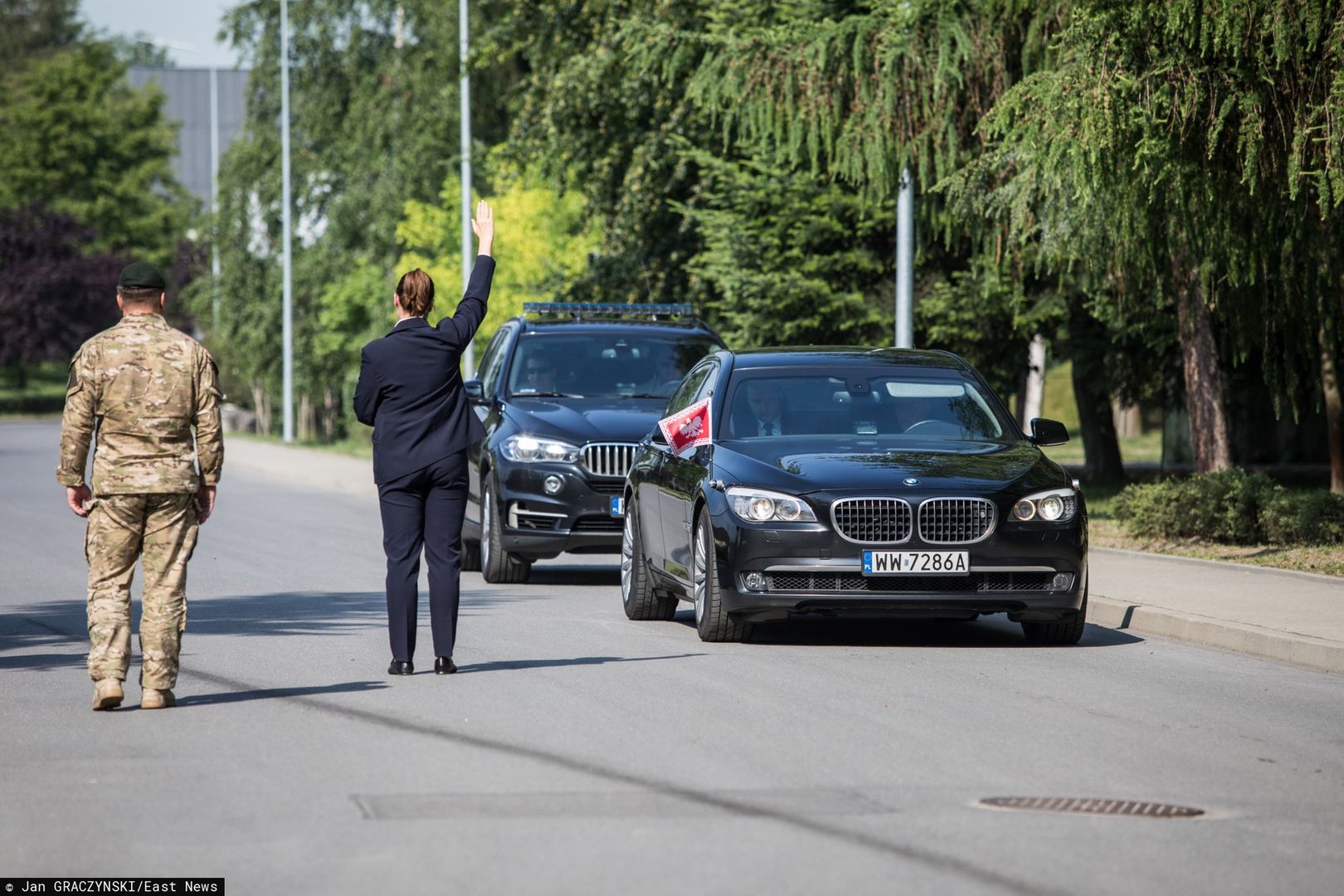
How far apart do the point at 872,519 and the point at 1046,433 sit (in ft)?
5.71

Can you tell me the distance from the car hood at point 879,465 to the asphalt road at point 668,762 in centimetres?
88

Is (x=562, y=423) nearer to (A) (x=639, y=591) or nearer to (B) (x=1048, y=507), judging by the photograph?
(A) (x=639, y=591)

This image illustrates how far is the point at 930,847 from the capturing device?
20.2ft

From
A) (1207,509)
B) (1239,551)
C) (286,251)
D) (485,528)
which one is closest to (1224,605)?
(1239,551)

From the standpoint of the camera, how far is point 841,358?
Answer: 1268 cm

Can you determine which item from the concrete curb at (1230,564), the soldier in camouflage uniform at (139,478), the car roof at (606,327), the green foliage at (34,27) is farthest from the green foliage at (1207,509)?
the green foliage at (34,27)

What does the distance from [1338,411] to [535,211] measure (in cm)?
2442

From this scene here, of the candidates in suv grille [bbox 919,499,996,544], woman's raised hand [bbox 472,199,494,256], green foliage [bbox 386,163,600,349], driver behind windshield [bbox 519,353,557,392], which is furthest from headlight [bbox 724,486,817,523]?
green foliage [bbox 386,163,600,349]

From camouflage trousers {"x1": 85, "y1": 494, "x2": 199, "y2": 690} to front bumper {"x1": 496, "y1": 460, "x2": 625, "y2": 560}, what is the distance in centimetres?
648

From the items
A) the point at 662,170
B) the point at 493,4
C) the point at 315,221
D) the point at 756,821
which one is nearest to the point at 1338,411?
the point at 662,170

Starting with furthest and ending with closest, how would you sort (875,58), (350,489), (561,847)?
(350,489) → (875,58) → (561,847)

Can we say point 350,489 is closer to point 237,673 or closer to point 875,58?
point 875,58

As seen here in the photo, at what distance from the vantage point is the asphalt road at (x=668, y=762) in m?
5.91

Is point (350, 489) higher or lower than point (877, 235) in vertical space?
lower
